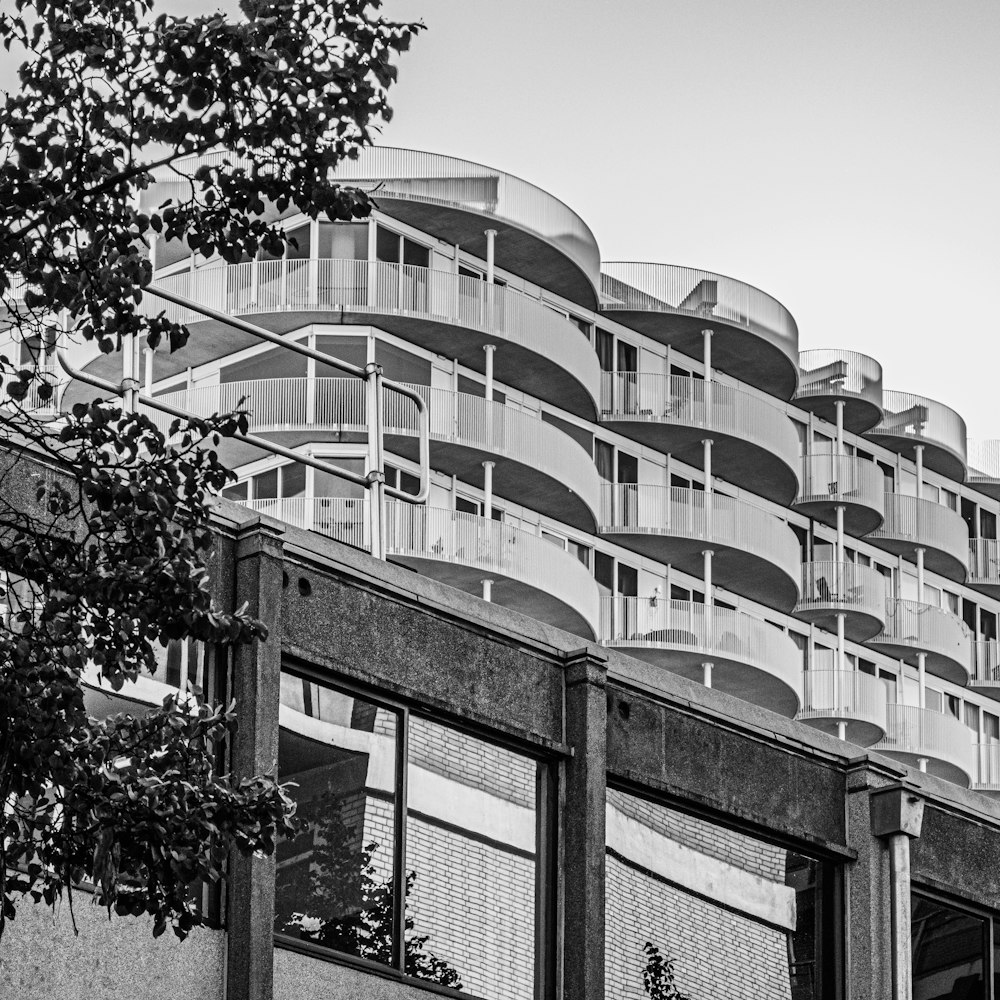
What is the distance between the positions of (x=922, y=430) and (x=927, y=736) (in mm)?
11093

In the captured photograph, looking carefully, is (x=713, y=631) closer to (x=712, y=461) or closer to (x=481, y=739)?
(x=712, y=461)

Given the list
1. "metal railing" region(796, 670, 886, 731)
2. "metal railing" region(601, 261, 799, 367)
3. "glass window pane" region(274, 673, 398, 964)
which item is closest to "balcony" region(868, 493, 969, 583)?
"metal railing" region(796, 670, 886, 731)

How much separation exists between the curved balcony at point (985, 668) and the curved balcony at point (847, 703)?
24.4ft

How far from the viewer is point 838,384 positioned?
71.7 metres

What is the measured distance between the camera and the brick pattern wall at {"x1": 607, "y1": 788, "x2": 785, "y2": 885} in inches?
762

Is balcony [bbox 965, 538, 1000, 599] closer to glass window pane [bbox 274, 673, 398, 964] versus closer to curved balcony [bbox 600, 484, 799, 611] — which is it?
curved balcony [bbox 600, 484, 799, 611]

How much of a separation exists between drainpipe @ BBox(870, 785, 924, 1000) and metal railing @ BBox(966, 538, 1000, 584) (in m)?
57.5

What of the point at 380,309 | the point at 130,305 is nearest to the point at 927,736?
the point at 380,309

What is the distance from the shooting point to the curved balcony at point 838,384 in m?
71.6

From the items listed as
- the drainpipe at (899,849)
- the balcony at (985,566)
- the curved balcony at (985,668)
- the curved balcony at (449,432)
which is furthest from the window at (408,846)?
the balcony at (985,566)

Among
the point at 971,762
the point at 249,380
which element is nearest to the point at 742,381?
the point at 971,762

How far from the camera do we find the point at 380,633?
57.7 feet

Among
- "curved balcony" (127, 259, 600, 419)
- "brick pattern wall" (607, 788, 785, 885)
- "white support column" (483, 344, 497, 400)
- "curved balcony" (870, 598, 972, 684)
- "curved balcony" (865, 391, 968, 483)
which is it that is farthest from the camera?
"curved balcony" (865, 391, 968, 483)

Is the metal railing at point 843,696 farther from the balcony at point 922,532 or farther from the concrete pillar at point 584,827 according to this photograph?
the concrete pillar at point 584,827
